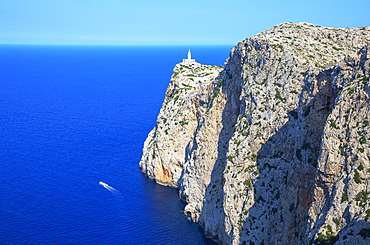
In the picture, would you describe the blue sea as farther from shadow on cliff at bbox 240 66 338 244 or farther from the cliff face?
shadow on cliff at bbox 240 66 338 244

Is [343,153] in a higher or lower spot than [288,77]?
lower

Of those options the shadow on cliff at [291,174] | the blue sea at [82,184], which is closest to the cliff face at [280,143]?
the shadow on cliff at [291,174]

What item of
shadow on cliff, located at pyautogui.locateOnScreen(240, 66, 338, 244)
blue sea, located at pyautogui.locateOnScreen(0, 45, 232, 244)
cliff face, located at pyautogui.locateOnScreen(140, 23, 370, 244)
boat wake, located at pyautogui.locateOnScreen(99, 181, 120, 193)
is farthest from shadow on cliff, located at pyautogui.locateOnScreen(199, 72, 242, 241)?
boat wake, located at pyautogui.locateOnScreen(99, 181, 120, 193)

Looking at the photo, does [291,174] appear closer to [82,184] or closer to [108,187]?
[108,187]

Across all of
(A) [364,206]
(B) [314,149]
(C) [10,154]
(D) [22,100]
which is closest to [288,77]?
(B) [314,149]

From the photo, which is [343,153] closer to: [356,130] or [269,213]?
[356,130]

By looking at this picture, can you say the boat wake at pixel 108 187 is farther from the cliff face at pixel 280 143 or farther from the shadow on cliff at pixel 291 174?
the shadow on cliff at pixel 291 174
